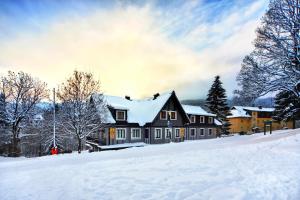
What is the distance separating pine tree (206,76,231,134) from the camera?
48188 mm

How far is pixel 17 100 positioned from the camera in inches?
1145

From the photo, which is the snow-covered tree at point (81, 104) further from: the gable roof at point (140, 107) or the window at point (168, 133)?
the window at point (168, 133)

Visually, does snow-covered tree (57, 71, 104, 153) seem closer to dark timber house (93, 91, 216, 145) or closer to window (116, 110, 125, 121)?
dark timber house (93, 91, 216, 145)

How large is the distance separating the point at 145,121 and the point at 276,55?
19815 mm

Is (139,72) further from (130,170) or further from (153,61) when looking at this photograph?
(130,170)

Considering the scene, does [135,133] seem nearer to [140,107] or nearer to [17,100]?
[140,107]

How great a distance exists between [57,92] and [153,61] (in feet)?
36.8

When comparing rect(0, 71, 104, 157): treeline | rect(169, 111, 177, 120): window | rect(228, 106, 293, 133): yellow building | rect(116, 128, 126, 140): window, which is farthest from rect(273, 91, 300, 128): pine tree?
rect(0, 71, 104, 157): treeline

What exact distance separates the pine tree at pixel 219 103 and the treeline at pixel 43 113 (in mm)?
28995

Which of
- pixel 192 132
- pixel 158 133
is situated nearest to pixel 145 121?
pixel 158 133

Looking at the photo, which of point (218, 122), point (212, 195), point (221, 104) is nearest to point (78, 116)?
point (212, 195)

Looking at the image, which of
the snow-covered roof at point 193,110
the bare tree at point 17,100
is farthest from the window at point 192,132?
the bare tree at point 17,100

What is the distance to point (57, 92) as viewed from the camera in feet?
82.6

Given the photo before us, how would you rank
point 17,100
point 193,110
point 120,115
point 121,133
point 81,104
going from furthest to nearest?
point 193,110 < point 120,115 < point 121,133 < point 17,100 < point 81,104
